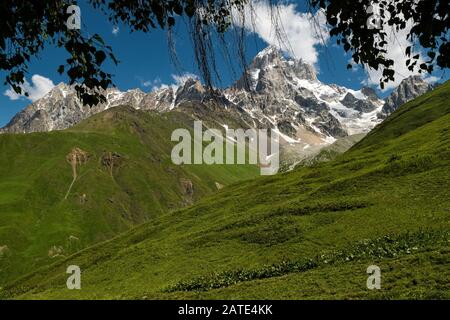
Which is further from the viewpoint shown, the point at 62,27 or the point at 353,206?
the point at 353,206

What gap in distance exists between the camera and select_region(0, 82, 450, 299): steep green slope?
3197 centimetres

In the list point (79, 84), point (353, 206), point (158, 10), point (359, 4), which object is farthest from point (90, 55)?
point (353, 206)

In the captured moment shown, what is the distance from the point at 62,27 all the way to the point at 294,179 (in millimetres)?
103102

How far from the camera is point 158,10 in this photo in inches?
280

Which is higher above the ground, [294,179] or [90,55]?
[294,179]

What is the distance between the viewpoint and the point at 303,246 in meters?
53.4

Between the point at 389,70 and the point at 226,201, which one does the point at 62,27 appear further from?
the point at 226,201

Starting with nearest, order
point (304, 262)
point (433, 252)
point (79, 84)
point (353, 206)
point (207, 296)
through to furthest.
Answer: point (79, 84)
point (433, 252)
point (207, 296)
point (304, 262)
point (353, 206)

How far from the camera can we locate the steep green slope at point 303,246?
32.0 metres

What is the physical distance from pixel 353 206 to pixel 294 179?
4413 centimetres
